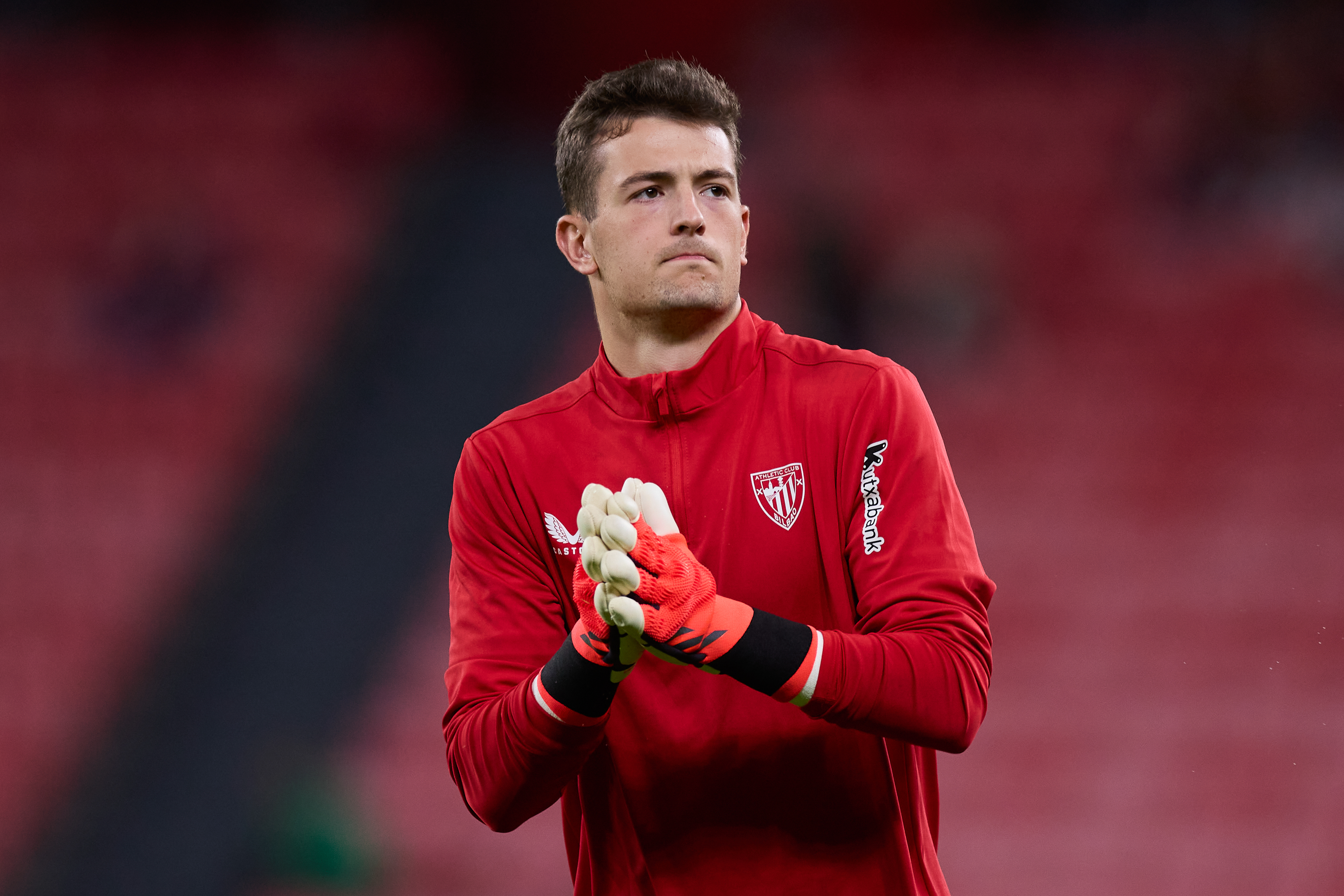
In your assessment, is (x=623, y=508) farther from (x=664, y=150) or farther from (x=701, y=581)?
(x=664, y=150)

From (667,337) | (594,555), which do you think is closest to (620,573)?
(594,555)

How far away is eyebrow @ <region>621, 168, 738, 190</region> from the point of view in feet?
5.69

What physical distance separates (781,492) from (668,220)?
39 cm

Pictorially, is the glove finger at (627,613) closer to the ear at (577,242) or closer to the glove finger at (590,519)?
the glove finger at (590,519)

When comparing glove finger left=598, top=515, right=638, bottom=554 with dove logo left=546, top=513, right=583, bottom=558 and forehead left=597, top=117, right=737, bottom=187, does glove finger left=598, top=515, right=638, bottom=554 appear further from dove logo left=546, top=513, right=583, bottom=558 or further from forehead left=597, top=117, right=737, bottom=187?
forehead left=597, top=117, right=737, bottom=187

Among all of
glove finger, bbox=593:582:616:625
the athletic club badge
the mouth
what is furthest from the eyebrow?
glove finger, bbox=593:582:616:625

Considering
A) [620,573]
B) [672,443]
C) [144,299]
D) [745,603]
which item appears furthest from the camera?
[144,299]

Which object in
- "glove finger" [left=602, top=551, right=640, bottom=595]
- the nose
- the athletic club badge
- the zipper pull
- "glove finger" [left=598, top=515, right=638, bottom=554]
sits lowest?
"glove finger" [left=602, top=551, right=640, bottom=595]

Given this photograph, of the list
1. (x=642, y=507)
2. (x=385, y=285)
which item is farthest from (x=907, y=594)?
(x=385, y=285)

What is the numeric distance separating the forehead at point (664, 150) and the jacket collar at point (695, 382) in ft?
0.67

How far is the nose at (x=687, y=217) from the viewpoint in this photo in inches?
66.6

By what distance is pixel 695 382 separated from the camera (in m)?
1.69

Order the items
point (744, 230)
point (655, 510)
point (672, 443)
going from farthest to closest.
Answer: point (744, 230) → point (672, 443) → point (655, 510)

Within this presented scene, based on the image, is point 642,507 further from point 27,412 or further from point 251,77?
point 251,77
